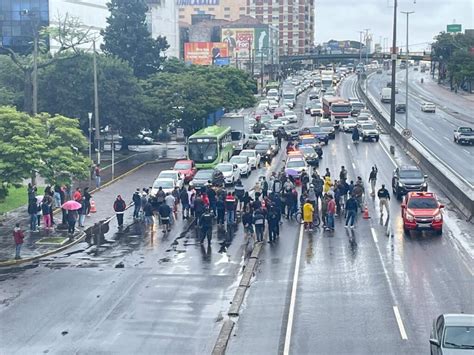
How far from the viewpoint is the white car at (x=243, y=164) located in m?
51.1

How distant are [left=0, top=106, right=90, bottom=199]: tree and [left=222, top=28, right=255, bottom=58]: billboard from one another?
142 metres

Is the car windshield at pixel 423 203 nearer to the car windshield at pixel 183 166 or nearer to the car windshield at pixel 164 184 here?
the car windshield at pixel 164 184

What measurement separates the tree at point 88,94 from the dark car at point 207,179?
21011mm

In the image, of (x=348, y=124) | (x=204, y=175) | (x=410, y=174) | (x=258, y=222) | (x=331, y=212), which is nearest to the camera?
(x=258, y=222)

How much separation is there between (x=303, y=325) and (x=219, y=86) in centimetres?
5641

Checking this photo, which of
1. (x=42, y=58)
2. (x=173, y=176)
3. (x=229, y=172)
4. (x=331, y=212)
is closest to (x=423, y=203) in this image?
(x=331, y=212)

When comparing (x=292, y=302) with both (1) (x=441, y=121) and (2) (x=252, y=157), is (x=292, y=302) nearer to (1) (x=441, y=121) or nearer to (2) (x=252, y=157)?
(2) (x=252, y=157)

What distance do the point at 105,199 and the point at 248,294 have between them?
800 inches

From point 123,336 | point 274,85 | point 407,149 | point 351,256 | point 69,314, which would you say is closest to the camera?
point 123,336

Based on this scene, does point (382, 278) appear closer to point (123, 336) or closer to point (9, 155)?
point (123, 336)

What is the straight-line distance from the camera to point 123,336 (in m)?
20.9

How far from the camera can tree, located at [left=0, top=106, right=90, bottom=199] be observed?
34.7 meters

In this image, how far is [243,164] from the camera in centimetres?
5166

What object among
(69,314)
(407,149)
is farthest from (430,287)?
(407,149)
